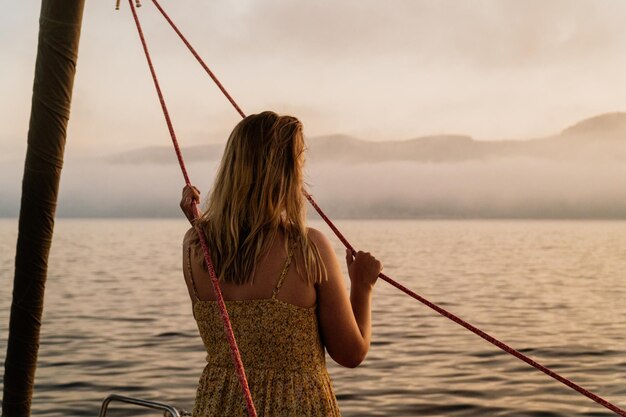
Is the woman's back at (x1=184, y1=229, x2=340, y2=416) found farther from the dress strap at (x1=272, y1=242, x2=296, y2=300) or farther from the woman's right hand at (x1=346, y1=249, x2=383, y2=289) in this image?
the woman's right hand at (x1=346, y1=249, x2=383, y2=289)

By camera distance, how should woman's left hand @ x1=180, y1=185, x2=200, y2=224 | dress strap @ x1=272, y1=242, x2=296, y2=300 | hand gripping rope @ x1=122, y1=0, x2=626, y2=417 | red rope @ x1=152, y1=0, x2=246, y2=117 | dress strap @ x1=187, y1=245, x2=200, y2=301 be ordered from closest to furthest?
hand gripping rope @ x1=122, y1=0, x2=626, y2=417
dress strap @ x1=272, y1=242, x2=296, y2=300
dress strap @ x1=187, y1=245, x2=200, y2=301
woman's left hand @ x1=180, y1=185, x2=200, y2=224
red rope @ x1=152, y1=0, x2=246, y2=117

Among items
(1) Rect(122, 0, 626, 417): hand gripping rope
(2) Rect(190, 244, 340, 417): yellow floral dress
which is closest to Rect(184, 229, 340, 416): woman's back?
(2) Rect(190, 244, 340, 417): yellow floral dress

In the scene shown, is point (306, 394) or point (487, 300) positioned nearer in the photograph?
point (306, 394)

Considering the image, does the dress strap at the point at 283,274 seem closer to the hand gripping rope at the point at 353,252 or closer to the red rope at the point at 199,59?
the hand gripping rope at the point at 353,252

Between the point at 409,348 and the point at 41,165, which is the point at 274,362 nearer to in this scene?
the point at 41,165

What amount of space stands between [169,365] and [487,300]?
45.9 feet

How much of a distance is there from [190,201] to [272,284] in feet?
1.95

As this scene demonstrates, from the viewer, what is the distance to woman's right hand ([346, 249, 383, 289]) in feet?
10.7

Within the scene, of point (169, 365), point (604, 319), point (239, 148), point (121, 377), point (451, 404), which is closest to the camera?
point (239, 148)

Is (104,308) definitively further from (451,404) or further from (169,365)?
(451,404)

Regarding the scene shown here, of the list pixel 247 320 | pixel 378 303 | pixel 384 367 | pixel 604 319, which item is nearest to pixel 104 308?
pixel 378 303

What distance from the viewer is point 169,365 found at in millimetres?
14172

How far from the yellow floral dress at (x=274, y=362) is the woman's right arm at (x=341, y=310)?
0.05 metres

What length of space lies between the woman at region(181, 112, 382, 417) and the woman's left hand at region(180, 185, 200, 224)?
275 mm
